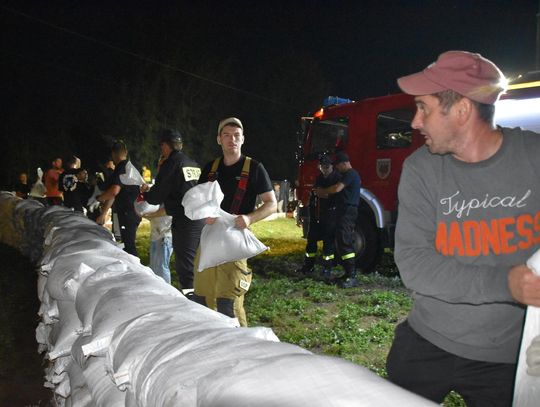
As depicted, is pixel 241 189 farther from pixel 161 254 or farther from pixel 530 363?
pixel 530 363

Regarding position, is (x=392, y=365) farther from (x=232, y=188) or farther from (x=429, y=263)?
(x=232, y=188)

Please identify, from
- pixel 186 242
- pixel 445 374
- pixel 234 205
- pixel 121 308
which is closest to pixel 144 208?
pixel 186 242

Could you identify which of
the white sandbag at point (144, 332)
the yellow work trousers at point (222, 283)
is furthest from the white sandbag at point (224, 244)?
the white sandbag at point (144, 332)

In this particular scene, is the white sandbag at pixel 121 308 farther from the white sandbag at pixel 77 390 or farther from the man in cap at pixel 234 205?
the man in cap at pixel 234 205

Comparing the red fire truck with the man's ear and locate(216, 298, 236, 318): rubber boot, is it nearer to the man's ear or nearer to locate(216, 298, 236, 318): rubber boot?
locate(216, 298, 236, 318): rubber boot

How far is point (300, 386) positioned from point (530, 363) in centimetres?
67

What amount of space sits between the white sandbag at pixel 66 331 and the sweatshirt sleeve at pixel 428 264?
6.41 ft

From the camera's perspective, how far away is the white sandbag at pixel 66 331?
2822 millimetres

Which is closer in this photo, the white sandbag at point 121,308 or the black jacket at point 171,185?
the white sandbag at point 121,308

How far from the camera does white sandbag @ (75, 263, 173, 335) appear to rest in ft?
8.30

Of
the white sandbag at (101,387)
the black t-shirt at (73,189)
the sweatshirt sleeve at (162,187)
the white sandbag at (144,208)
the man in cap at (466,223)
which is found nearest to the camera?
the man in cap at (466,223)

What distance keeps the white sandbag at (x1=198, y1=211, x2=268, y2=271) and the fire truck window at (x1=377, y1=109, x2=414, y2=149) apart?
4795mm

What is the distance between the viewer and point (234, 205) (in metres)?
3.82

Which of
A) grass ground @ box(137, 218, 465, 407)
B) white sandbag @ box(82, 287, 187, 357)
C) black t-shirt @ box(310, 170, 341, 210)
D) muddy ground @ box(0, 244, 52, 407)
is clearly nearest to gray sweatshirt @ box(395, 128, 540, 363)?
white sandbag @ box(82, 287, 187, 357)
